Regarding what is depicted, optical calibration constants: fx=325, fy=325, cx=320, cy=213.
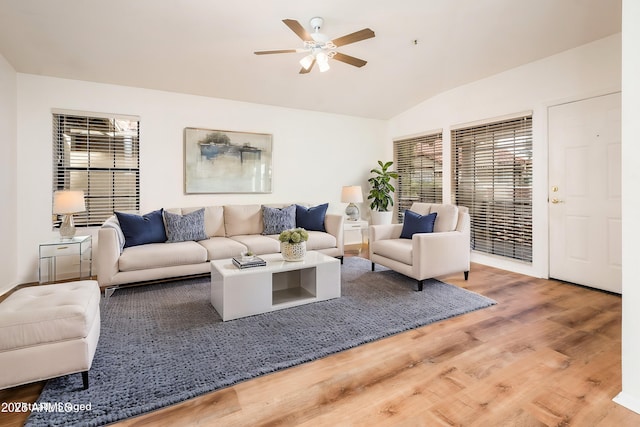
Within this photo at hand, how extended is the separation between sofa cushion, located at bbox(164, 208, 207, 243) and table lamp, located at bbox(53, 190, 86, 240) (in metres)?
0.87

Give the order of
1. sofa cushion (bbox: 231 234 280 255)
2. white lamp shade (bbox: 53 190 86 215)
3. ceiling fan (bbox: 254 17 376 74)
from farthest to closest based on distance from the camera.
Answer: sofa cushion (bbox: 231 234 280 255) < white lamp shade (bbox: 53 190 86 215) < ceiling fan (bbox: 254 17 376 74)

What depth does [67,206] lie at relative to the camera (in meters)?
3.37

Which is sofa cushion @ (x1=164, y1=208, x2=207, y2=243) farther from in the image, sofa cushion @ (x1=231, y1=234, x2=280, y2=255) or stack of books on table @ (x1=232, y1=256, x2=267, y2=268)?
stack of books on table @ (x1=232, y1=256, x2=267, y2=268)

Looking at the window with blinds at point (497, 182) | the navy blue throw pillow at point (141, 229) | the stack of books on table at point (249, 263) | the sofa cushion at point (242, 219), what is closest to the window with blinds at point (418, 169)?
the window with blinds at point (497, 182)

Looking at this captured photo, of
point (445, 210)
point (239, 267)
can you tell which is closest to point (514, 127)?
point (445, 210)

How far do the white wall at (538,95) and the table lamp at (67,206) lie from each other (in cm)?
484

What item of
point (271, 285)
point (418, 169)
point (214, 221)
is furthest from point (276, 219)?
point (418, 169)

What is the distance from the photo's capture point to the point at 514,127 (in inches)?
165

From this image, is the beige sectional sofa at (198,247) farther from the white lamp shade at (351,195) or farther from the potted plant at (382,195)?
the potted plant at (382,195)

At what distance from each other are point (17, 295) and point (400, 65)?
4.32 metres

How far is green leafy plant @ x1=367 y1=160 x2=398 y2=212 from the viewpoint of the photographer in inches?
229

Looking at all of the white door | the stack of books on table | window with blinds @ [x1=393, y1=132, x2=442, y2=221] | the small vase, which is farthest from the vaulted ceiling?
the stack of books on table
